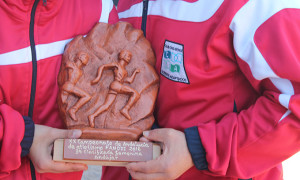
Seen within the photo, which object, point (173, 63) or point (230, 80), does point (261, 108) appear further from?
point (173, 63)

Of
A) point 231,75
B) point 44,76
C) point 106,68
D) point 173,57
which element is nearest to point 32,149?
point 44,76

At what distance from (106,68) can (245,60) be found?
0.45m

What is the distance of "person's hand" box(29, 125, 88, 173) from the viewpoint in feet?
3.27

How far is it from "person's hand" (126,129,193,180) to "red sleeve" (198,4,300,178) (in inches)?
2.7

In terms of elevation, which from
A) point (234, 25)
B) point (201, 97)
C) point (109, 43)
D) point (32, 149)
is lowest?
point (32, 149)

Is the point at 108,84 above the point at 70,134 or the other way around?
above

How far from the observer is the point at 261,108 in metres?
1.00

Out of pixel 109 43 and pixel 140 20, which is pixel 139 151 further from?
pixel 140 20

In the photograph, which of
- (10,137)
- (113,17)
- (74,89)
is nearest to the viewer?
(10,137)

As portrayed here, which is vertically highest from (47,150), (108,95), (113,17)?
(113,17)

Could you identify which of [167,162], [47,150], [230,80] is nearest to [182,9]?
[230,80]

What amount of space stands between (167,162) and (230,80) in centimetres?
35

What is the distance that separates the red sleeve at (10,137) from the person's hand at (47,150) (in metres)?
0.06

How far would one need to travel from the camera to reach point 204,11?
107cm
